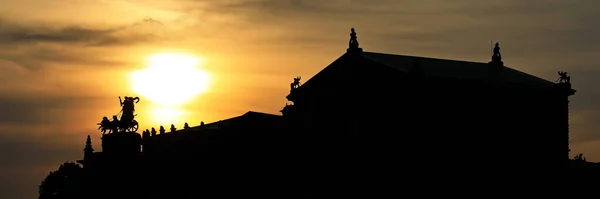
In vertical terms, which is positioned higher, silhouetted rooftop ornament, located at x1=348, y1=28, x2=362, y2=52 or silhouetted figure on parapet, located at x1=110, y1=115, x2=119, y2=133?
silhouetted rooftop ornament, located at x1=348, y1=28, x2=362, y2=52

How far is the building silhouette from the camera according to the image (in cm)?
8681

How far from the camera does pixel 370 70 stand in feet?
300

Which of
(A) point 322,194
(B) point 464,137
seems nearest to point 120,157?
(A) point 322,194

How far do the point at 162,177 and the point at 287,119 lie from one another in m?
13.4

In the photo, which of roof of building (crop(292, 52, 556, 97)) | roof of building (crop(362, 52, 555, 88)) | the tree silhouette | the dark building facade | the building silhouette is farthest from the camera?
the tree silhouette

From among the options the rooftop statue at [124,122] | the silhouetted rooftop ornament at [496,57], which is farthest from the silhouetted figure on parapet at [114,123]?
the silhouetted rooftop ornament at [496,57]

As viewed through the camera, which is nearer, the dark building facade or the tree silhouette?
the dark building facade

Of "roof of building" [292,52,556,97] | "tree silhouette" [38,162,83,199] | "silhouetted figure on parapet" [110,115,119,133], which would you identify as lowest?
"tree silhouette" [38,162,83,199]

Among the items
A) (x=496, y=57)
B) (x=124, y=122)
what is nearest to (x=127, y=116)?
(x=124, y=122)

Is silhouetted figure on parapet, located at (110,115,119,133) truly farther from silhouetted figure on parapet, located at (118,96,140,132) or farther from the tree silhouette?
the tree silhouette

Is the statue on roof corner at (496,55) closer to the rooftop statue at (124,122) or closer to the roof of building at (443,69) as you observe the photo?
the roof of building at (443,69)

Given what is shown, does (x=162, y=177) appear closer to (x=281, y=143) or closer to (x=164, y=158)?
(x=164, y=158)

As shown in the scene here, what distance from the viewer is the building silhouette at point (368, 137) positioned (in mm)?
86812

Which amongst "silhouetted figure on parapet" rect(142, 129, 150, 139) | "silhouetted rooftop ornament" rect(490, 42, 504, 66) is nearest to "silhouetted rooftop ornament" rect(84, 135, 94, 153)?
"silhouetted figure on parapet" rect(142, 129, 150, 139)
